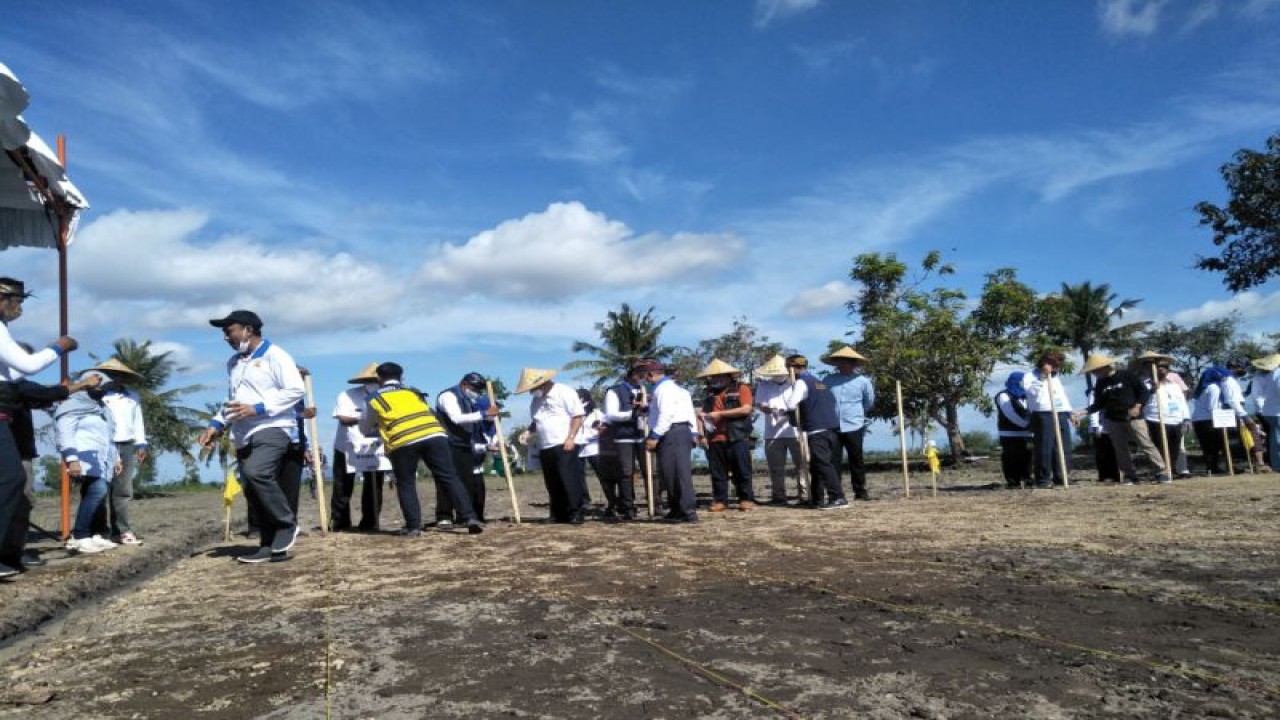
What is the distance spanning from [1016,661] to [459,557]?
4.43 m

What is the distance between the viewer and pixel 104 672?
3.51 meters

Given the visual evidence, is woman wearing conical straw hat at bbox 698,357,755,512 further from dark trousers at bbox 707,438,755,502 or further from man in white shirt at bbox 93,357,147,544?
man in white shirt at bbox 93,357,147,544

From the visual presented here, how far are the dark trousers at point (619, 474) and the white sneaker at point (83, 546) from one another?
4997mm

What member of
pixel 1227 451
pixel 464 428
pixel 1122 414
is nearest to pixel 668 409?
pixel 464 428

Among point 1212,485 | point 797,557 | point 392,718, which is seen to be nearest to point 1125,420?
point 1212,485

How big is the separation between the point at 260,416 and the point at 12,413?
163cm

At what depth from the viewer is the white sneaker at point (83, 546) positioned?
7.55m

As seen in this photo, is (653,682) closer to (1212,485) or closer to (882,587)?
(882,587)

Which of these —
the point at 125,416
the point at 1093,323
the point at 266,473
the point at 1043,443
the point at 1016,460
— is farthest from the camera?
the point at 1093,323

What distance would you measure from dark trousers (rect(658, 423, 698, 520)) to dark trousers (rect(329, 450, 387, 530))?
311cm

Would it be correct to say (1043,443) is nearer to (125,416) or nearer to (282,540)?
(282,540)

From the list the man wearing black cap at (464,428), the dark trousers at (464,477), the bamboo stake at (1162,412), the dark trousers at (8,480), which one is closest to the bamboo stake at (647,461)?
the man wearing black cap at (464,428)

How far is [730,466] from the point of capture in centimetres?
1032

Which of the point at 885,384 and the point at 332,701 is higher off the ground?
the point at 885,384
